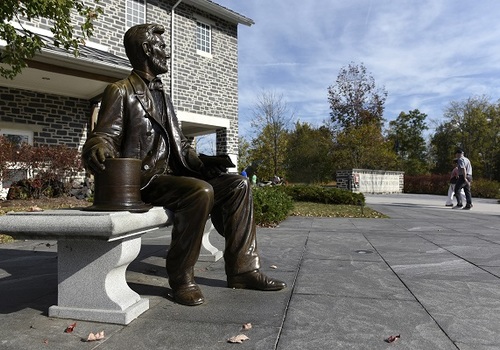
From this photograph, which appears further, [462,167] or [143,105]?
[462,167]

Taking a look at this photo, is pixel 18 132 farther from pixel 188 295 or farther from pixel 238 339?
pixel 238 339

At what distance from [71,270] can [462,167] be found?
1233 cm

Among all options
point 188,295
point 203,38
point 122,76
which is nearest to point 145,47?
point 188,295

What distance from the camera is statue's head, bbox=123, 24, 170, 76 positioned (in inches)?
116

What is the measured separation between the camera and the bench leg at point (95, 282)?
228 cm

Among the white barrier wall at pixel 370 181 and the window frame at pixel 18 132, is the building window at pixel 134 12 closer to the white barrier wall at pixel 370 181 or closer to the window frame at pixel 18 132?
the window frame at pixel 18 132

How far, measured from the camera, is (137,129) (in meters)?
Result: 2.78

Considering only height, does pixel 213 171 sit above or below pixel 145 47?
below

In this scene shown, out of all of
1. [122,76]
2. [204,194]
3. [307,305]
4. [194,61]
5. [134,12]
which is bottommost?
[307,305]

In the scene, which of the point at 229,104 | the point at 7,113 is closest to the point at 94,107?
the point at 7,113

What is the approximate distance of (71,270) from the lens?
7.73 ft

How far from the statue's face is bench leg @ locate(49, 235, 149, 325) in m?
1.37

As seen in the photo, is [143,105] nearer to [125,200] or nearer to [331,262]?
[125,200]

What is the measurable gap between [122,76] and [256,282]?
9.45 meters
